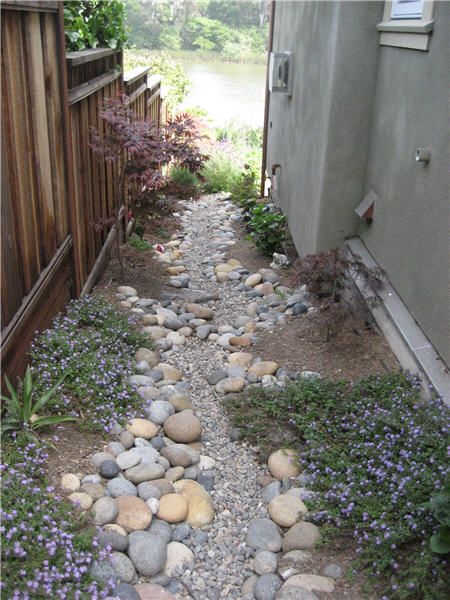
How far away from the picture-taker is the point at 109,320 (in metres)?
3.86

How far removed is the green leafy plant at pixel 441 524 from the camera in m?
2.04

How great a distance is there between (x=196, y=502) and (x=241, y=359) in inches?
54.0

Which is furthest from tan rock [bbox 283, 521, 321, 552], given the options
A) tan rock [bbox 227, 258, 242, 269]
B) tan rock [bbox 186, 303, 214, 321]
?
tan rock [bbox 227, 258, 242, 269]

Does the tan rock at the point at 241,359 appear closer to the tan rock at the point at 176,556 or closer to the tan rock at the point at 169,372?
the tan rock at the point at 169,372

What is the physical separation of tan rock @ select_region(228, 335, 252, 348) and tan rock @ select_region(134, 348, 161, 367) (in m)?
0.59

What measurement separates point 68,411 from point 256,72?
14838mm

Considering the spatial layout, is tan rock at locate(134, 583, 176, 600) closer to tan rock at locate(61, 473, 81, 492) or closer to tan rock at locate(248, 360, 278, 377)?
tan rock at locate(61, 473, 81, 492)

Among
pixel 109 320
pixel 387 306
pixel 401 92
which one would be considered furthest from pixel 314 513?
pixel 401 92

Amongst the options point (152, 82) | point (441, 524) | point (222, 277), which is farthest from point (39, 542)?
point (152, 82)

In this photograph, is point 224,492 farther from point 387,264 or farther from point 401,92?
point 401,92

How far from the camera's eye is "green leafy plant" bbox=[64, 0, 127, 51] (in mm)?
4324

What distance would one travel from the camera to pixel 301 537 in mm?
2498

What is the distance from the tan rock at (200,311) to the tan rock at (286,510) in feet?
6.99

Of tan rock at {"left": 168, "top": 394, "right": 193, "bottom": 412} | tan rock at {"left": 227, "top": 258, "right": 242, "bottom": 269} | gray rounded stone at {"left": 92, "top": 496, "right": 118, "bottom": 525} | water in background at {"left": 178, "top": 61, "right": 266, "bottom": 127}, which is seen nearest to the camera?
gray rounded stone at {"left": 92, "top": 496, "right": 118, "bottom": 525}
